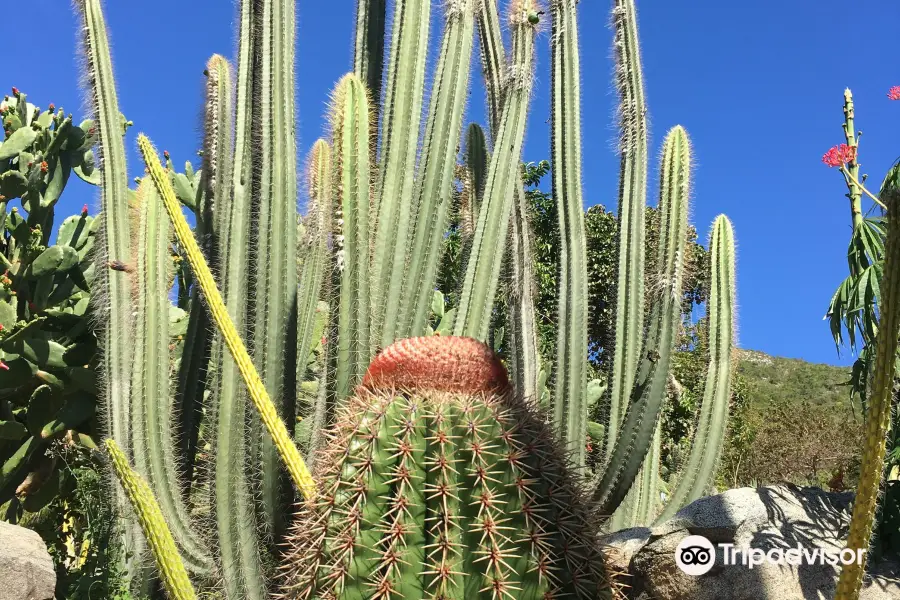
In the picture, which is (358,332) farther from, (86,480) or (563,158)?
(86,480)

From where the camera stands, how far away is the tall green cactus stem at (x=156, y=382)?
3629 millimetres

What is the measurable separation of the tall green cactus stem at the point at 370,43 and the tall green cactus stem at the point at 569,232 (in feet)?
3.42

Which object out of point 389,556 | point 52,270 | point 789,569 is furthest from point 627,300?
point 52,270

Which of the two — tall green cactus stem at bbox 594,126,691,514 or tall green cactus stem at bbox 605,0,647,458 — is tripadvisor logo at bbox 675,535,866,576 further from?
tall green cactus stem at bbox 605,0,647,458

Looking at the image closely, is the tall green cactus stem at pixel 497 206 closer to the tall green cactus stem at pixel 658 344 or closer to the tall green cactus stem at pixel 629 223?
the tall green cactus stem at pixel 629 223

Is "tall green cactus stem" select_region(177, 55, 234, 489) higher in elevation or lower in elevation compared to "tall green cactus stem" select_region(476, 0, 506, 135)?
lower

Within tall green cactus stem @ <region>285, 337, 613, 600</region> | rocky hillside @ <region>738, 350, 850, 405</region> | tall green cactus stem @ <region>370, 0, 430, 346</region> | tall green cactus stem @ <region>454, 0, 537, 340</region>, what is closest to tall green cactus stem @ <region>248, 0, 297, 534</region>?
tall green cactus stem @ <region>370, 0, 430, 346</region>

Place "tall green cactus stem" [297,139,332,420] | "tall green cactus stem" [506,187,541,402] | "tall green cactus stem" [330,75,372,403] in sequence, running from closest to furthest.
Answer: "tall green cactus stem" [330,75,372,403] → "tall green cactus stem" [297,139,332,420] → "tall green cactus stem" [506,187,541,402]

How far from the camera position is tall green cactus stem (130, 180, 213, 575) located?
11.9 feet

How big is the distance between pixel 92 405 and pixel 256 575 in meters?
2.55

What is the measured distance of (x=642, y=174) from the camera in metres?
4.43

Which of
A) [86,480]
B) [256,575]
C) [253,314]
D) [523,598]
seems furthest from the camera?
[86,480]

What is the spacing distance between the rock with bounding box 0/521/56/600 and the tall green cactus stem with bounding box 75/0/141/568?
376 millimetres

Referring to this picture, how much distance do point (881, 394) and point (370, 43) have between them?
3300mm
